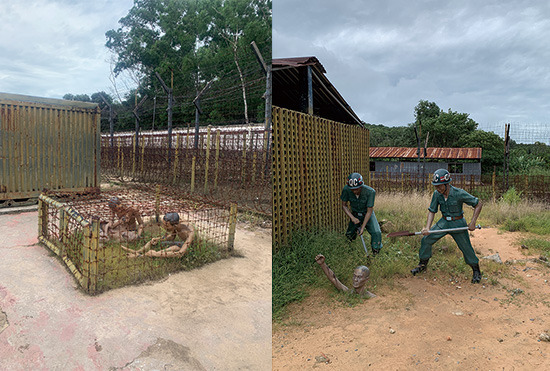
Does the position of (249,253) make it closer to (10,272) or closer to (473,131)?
(10,272)

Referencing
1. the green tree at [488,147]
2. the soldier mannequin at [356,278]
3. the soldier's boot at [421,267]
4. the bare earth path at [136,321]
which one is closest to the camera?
the bare earth path at [136,321]

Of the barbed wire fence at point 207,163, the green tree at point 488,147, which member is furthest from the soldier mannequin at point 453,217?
the green tree at point 488,147

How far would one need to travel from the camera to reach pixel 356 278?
4098 mm

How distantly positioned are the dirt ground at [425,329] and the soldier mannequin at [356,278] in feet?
0.42

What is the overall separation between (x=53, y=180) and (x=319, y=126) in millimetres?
6322

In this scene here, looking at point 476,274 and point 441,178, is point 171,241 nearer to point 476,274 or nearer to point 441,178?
point 441,178

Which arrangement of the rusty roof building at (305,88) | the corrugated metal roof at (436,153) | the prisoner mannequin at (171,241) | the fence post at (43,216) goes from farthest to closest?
the corrugated metal roof at (436,153) < the rusty roof building at (305,88) < the fence post at (43,216) < the prisoner mannequin at (171,241)

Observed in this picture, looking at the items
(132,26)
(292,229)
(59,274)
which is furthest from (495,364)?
(132,26)

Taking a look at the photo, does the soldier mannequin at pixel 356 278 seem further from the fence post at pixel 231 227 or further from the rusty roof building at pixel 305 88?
the rusty roof building at pixel 305 88

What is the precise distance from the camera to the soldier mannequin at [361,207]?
529 cm

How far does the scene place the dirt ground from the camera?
2.93 m

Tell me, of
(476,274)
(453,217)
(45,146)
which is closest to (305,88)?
(453,217)

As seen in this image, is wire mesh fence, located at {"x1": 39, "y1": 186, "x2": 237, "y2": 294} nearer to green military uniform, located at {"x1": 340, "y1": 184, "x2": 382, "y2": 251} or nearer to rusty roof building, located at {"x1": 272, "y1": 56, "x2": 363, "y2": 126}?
green military uniform, located at {"x1": 340, "y1": 184, "x2": 382, "y2": 251}

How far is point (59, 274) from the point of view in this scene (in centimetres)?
430
